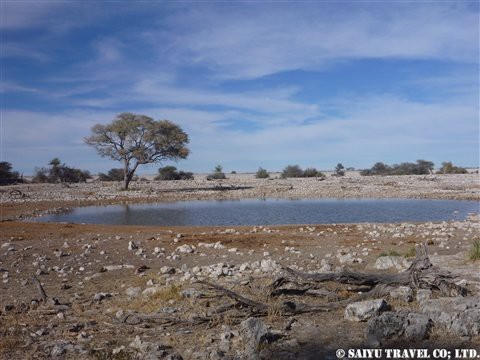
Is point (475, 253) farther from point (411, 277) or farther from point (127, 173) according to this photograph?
point (127, 173)

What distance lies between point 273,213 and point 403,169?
163 ft

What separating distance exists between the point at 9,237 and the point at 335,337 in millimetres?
13600

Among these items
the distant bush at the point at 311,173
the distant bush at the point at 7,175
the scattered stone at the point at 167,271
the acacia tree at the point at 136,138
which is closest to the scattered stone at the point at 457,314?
the scattered stone at the point at 167,271

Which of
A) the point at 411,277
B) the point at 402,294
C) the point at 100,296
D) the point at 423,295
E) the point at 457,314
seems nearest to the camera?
the point at 457,314

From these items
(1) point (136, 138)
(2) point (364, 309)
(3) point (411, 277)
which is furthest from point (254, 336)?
(1) point (136, 138)

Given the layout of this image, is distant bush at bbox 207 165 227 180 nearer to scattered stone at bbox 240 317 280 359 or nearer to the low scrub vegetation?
the low scrub vegetation

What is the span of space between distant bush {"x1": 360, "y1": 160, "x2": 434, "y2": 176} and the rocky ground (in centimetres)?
5769

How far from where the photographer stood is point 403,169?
7138 centimetres

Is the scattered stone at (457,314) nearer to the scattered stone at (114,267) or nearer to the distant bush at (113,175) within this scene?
the scattered stone at (114,267)

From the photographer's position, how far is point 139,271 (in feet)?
35.8

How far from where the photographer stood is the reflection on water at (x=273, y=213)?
952 inches

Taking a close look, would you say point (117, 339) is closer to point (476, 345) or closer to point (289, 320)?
point (289, 320)

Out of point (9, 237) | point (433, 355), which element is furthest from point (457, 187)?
point (433, 355)

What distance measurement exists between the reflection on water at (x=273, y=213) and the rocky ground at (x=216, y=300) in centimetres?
849
